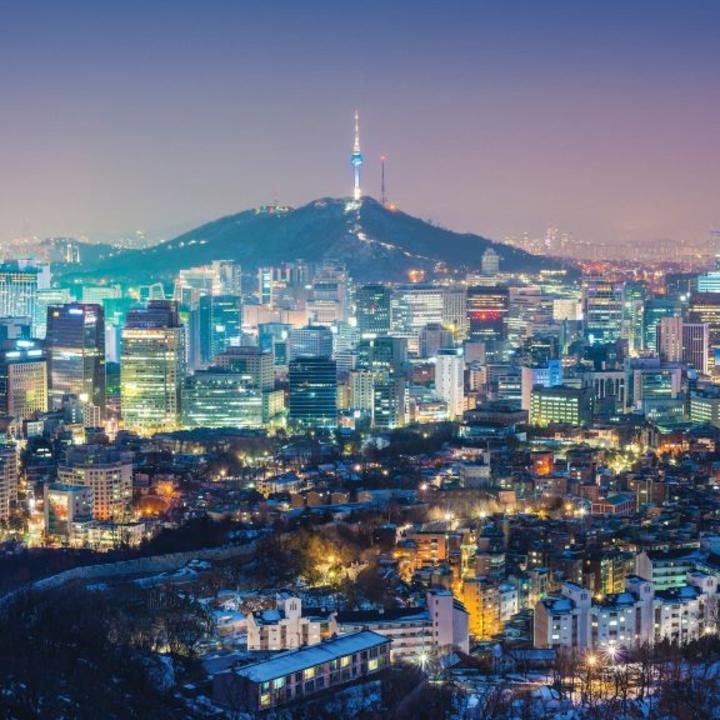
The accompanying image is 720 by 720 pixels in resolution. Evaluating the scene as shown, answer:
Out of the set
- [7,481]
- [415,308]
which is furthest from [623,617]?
[415,308]

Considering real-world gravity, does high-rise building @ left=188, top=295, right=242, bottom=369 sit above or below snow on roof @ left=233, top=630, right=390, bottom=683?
above

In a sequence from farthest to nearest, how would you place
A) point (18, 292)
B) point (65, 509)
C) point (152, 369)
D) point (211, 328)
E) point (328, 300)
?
point (328, 300) < point (18, 292) < point (211, 328) < point (152, 369) < point (65, 509)

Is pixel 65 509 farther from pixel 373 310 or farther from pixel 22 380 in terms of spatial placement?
pixel 373 310

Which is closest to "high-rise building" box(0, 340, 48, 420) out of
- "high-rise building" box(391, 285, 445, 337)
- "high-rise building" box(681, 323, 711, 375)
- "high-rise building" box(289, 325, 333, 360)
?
"high-rise building" box(289, 325, 333, 360)

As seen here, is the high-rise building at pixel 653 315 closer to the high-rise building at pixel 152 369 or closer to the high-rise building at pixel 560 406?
the high-rise building at pixel 560 406

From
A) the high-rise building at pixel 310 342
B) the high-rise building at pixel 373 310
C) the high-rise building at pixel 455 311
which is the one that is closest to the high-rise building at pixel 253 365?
the high-rise building at pixel 310 342

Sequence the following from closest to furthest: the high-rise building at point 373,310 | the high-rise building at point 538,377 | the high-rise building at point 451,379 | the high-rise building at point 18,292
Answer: the high-rise building at point 538,377 < the high-rise building at point 451,379 < the high-rise building at point 373,310 < the high-rise building at point 18,292

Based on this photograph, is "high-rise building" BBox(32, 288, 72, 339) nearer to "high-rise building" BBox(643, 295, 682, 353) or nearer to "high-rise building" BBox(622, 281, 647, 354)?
"high-rise building" BBox(622, 281, 647, 354)
